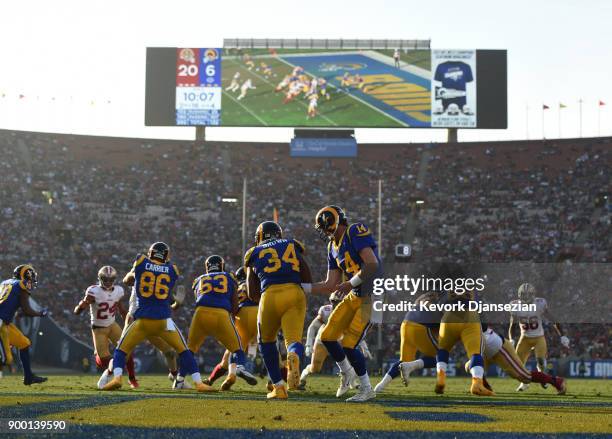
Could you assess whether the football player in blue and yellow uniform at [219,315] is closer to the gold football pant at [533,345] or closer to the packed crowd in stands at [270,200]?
the gold football pant at [533,345]

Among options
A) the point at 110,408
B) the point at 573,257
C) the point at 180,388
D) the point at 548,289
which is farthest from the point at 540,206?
the point at 110,408

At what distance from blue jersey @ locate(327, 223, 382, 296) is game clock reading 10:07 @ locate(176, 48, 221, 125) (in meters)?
37.5

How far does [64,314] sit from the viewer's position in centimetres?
3803

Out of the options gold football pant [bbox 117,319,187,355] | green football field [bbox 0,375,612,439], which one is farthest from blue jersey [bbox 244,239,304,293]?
gold football pant [bbox 117,319,187,355]

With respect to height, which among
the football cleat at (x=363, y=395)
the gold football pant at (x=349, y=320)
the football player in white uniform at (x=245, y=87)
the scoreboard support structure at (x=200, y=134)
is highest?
the football player in white uniform at (x=245, y=87)

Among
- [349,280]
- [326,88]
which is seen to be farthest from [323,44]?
[349,280]

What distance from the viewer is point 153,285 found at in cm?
1322

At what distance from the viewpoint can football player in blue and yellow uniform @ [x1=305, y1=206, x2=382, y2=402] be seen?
11.6 metres

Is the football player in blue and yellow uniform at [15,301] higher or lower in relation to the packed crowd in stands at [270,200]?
lower

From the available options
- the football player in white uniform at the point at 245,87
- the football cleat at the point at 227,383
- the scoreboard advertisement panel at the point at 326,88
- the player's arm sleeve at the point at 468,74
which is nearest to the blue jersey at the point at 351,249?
the football cleat at the point at 227,383

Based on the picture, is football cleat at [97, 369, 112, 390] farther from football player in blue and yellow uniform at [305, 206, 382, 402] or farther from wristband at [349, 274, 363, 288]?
wristband at [349, 274, 363, 288]

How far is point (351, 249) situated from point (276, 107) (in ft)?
125

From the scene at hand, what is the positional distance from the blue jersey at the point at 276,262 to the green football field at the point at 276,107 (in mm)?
37756

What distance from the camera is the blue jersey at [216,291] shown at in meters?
14.9
